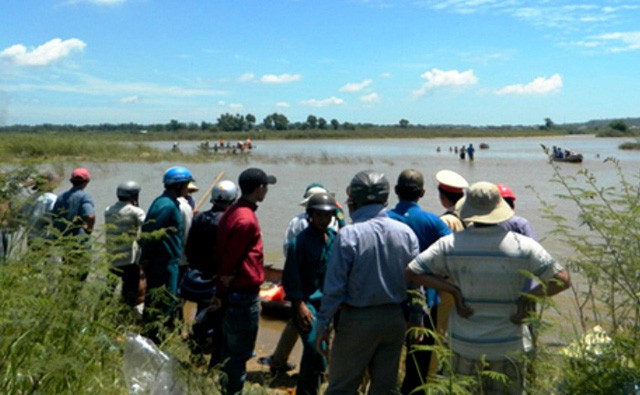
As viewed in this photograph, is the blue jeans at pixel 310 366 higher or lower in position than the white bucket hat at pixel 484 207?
lower

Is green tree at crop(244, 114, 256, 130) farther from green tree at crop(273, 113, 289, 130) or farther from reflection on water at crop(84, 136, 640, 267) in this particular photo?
reflection on water at crop(84, 136, 640, 267)

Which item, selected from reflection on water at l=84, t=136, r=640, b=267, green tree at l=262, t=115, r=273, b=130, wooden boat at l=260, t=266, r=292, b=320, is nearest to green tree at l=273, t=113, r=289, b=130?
green tree at l=262, t=115, r=273, b=130

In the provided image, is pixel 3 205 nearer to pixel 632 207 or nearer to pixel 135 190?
pixel 135 190

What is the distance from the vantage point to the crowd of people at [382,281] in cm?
305

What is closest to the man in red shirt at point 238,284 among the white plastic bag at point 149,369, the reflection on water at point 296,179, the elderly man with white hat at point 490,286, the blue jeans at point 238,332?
the blue jeans at point 238,332

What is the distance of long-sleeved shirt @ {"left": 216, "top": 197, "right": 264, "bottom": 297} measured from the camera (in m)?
4.08

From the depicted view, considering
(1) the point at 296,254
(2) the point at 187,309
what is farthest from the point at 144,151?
(1) the point at 296,254

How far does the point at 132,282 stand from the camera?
19.9ft

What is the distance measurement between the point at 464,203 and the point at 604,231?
846 mm

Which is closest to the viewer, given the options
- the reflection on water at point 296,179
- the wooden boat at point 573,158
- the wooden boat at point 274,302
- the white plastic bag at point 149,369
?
the white plastic bag at point 149,369

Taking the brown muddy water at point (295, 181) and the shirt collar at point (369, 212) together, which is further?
the brown muddy water at point (295, 181)

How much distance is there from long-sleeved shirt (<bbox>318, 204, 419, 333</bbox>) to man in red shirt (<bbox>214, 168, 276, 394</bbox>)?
0.79 meters

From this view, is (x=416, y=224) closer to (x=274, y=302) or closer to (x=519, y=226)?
(x=519, y=226)

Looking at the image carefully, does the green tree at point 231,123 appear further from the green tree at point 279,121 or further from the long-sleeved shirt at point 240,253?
the long-sleeved shirt at point 240,253
